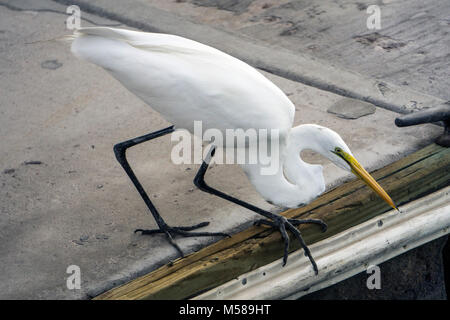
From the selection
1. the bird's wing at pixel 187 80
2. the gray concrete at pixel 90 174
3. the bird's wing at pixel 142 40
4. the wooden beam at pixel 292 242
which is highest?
the bird's wing at pixel 142 40

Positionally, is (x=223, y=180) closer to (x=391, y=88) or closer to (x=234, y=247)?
(x=234, y=247)

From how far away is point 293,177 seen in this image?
256 cm

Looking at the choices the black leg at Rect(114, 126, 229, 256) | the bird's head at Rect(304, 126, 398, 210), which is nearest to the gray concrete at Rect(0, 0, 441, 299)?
the black leg at Rect(114, 126, 229, 256)

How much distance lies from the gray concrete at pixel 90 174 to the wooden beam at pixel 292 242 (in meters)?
0.11

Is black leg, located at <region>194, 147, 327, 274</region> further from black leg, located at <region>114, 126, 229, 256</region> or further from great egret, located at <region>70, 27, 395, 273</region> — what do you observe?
black leg, located at <region>114, 126, 229, 256</region>

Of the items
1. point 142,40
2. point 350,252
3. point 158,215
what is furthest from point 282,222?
point 142,40

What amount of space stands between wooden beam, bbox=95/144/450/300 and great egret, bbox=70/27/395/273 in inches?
4.2

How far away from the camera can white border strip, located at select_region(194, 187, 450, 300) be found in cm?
251

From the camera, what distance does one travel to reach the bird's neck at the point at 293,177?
253cm

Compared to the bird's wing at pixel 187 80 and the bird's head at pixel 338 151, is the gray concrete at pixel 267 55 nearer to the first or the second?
the bird's head at pixel 338 151

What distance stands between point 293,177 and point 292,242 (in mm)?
260

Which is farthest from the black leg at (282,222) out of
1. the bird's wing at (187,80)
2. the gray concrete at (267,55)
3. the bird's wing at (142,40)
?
the gray concrete at (267,55)
